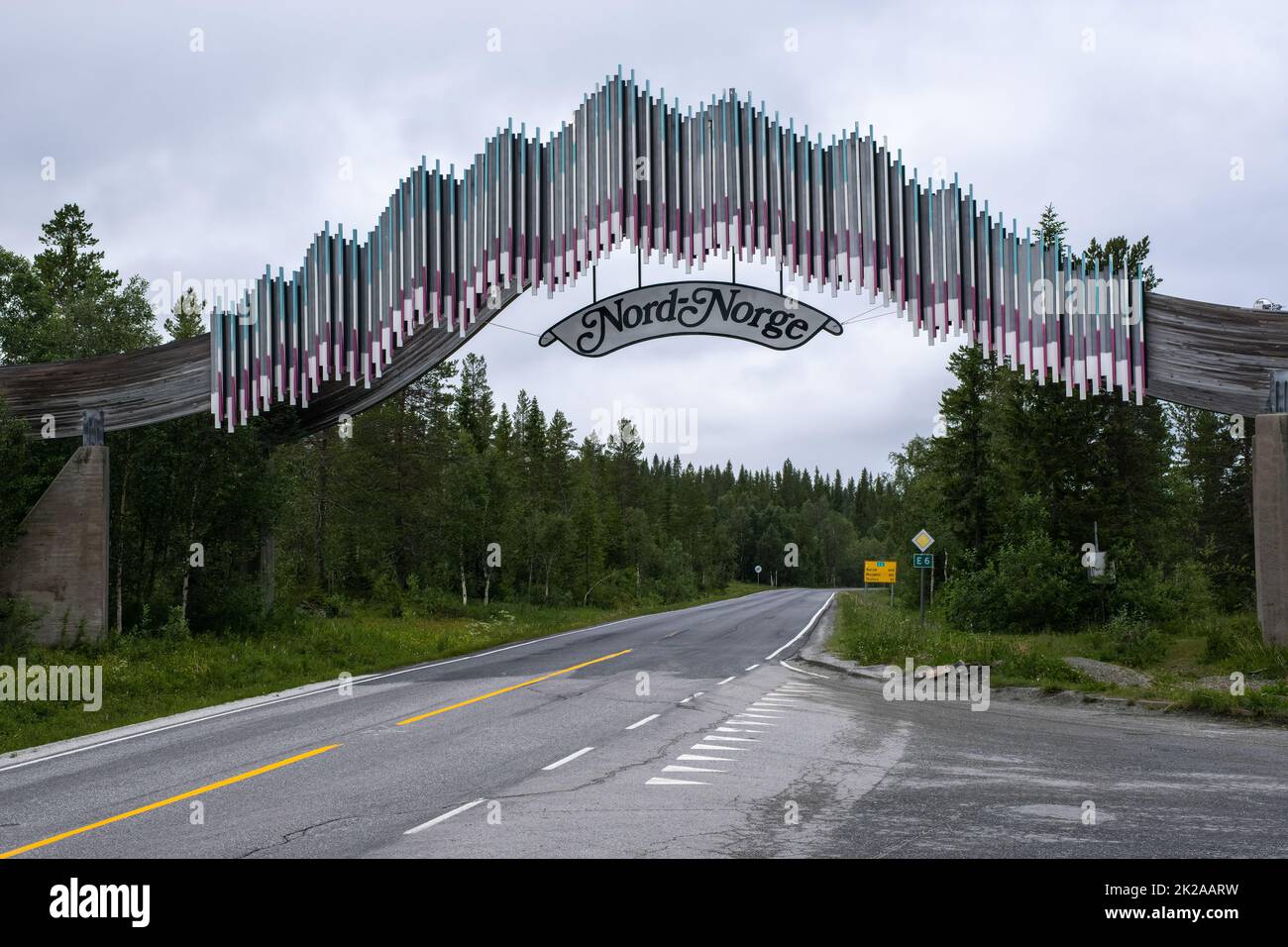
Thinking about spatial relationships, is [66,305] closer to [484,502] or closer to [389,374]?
[484,502]

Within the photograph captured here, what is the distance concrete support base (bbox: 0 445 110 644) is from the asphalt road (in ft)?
19.6

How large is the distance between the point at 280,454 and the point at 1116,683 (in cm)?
2353

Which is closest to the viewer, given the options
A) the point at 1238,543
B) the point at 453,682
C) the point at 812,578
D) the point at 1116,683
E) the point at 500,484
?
the point at 1116,683

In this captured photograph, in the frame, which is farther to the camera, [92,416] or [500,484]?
[500,484]

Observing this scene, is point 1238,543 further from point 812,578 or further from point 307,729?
point 812,578

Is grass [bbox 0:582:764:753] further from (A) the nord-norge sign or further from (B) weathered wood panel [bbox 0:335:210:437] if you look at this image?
(A) the nord-norge sign

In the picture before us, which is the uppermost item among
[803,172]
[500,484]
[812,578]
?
[803,172]

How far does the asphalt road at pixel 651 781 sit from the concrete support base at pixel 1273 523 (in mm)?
3581

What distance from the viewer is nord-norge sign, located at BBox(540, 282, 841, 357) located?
17.1m

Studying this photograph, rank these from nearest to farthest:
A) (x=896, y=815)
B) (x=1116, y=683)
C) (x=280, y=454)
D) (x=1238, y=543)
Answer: (x=896, y=815) → (x=1116, y=683) → (x=280, y=454) → (x=1238, y=543)

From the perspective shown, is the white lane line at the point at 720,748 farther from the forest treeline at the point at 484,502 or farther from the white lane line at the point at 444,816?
the forest treeline at the point at 484,502

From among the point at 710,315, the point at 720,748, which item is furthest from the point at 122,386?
the point at 720,748
